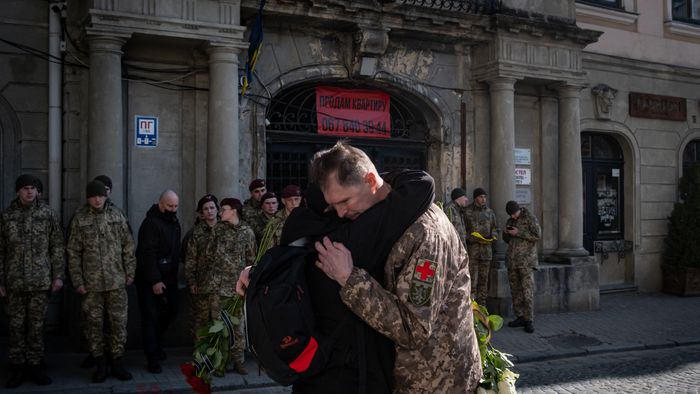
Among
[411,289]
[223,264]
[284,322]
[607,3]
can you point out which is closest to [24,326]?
[223,264]

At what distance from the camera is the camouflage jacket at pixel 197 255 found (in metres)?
7.42

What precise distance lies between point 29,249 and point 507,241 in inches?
261

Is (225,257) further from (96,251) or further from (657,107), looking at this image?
(657,107)

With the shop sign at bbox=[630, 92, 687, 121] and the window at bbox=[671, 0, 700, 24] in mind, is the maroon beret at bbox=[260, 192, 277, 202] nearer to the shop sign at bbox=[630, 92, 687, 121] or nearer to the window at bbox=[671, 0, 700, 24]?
the shop sign at bbox=[630, 92, 687, 121]

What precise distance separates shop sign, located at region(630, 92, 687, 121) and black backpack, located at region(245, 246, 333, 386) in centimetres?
1262

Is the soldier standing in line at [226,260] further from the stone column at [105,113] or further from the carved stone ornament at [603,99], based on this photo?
the carved stone ornament at [603,99]

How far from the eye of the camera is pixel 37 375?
659 centimetres

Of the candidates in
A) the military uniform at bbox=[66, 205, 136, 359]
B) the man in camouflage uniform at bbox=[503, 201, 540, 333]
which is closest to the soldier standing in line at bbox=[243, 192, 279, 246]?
the military uniform at bbox=[66, 205, 136, 359]

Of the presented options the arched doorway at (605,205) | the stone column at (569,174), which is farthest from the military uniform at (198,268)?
the arched doorway at (605,205)

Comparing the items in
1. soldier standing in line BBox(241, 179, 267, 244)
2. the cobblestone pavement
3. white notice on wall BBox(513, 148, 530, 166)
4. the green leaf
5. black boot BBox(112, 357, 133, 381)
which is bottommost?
the cobblestone pavement

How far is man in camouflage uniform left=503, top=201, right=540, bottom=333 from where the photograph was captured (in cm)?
995

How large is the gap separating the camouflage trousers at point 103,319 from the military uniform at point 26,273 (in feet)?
1.32

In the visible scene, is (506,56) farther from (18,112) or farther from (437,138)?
(18,112)

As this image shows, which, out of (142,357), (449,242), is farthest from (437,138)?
(449,242)
